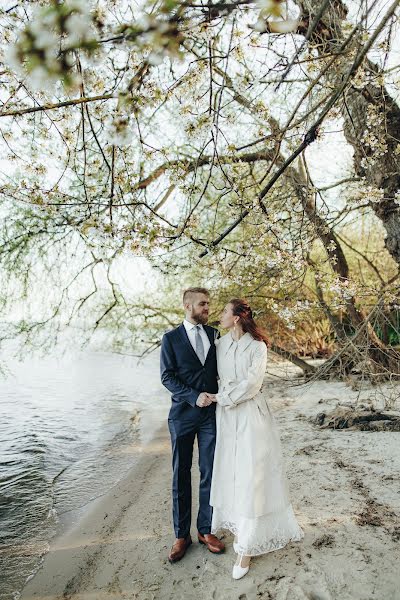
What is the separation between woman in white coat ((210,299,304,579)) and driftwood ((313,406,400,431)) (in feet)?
10.7

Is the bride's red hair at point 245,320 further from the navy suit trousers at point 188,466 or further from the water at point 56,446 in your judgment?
the water at point 56,446

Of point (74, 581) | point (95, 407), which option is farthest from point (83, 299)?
point (74, 581)

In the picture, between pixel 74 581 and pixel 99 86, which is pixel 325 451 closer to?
pixel 74 581

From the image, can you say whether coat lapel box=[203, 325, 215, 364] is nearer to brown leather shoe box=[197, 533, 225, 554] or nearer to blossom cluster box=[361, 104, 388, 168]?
brown leather shoe box=[197, 533, 225, 554]

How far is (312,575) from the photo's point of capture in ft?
9.17

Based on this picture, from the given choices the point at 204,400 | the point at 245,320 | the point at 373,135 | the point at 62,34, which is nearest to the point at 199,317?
the point at 245,320

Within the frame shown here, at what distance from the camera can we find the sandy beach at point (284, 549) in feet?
9.08

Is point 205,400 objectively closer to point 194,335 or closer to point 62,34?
point 194,335

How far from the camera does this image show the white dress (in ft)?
9.52

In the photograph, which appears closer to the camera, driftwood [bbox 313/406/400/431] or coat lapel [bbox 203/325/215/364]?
coat lapel [bbox 203/325/215/364]

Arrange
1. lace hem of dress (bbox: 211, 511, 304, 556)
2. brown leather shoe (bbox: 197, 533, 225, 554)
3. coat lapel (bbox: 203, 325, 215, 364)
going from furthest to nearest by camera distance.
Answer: coat lapel (bbox: 203, 325, 215, 364) → brown leather shoe (bbox: 197, 533, 225, 554) → lace hem of dress (bbox: 211, 511, 304, 556)

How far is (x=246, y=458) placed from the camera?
294 centimetres

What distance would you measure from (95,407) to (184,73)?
10228 millimetres

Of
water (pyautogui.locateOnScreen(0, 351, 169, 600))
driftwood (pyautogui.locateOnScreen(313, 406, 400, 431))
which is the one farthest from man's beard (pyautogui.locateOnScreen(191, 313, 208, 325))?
driftwood (pyautogui.locateOnScreen(313, 406, 400, 431))
